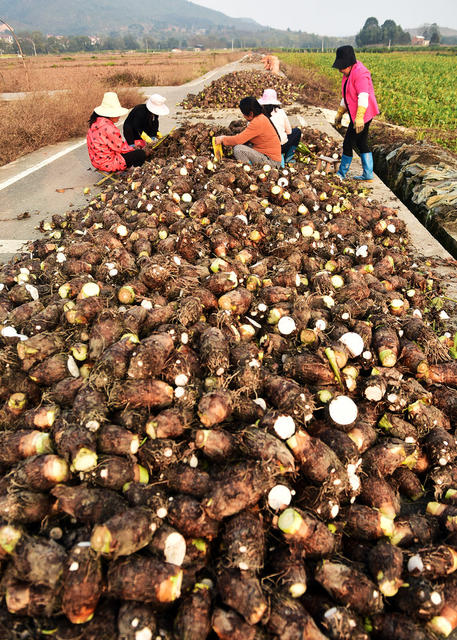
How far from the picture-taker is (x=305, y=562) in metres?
2.47

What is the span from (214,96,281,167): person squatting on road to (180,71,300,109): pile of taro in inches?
430

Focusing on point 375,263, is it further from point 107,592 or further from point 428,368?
point 107,592

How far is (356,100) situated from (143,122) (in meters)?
5.41

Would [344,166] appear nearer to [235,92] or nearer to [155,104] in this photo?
[155,104]

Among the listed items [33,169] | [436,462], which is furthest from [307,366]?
[33,169]

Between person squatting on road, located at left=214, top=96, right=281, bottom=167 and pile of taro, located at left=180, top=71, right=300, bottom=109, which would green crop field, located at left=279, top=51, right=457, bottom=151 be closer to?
pile of taro, located at left=180, top=71, right=300, bottom=109

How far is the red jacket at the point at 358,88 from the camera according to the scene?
7.62 m

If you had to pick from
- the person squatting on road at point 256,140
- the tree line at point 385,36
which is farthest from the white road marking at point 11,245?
the tree line at point 385,36

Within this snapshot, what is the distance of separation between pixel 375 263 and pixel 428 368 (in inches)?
86.4

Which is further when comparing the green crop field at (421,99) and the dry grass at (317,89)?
the dry grass at (317,89)

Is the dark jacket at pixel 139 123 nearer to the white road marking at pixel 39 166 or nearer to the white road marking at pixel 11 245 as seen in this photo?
the white road marking at pixel 39 166

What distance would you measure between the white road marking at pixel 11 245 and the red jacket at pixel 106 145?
320cm

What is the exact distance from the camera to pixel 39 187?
29.0ft

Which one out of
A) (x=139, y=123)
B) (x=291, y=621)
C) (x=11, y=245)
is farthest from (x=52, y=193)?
(x=291, y=621)
